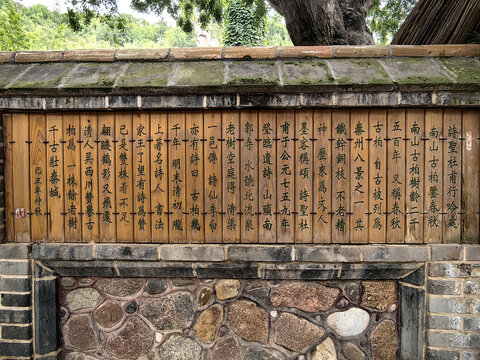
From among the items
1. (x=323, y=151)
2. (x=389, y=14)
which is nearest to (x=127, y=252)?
(x=323, y=151)

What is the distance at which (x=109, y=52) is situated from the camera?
3414 millimetres

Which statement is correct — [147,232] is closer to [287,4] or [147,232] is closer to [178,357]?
[178,357]

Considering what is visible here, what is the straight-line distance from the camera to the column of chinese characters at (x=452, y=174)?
3139mm

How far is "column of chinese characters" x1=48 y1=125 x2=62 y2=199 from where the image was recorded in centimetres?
331

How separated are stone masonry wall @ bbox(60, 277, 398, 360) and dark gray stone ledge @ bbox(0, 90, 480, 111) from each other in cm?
163

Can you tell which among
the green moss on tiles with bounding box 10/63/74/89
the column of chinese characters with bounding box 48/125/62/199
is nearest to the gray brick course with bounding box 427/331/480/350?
the column of chinese characters with bounding box 48/125/62/199

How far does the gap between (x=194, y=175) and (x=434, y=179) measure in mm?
2175

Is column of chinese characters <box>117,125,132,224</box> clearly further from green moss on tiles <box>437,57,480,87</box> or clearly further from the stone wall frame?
green moss on tiles <box>437,57,480,87</box>

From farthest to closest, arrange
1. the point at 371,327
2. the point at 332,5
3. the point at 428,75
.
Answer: the point at 332,5, the point at 371,327, the point at 428,75

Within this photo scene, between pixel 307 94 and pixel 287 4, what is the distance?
2.80 metres

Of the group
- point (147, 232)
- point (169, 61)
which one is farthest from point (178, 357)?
point (169, 61)

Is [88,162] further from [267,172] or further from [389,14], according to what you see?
[389,14]

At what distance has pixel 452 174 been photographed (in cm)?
→ 315

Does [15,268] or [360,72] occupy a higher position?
[360,72]
